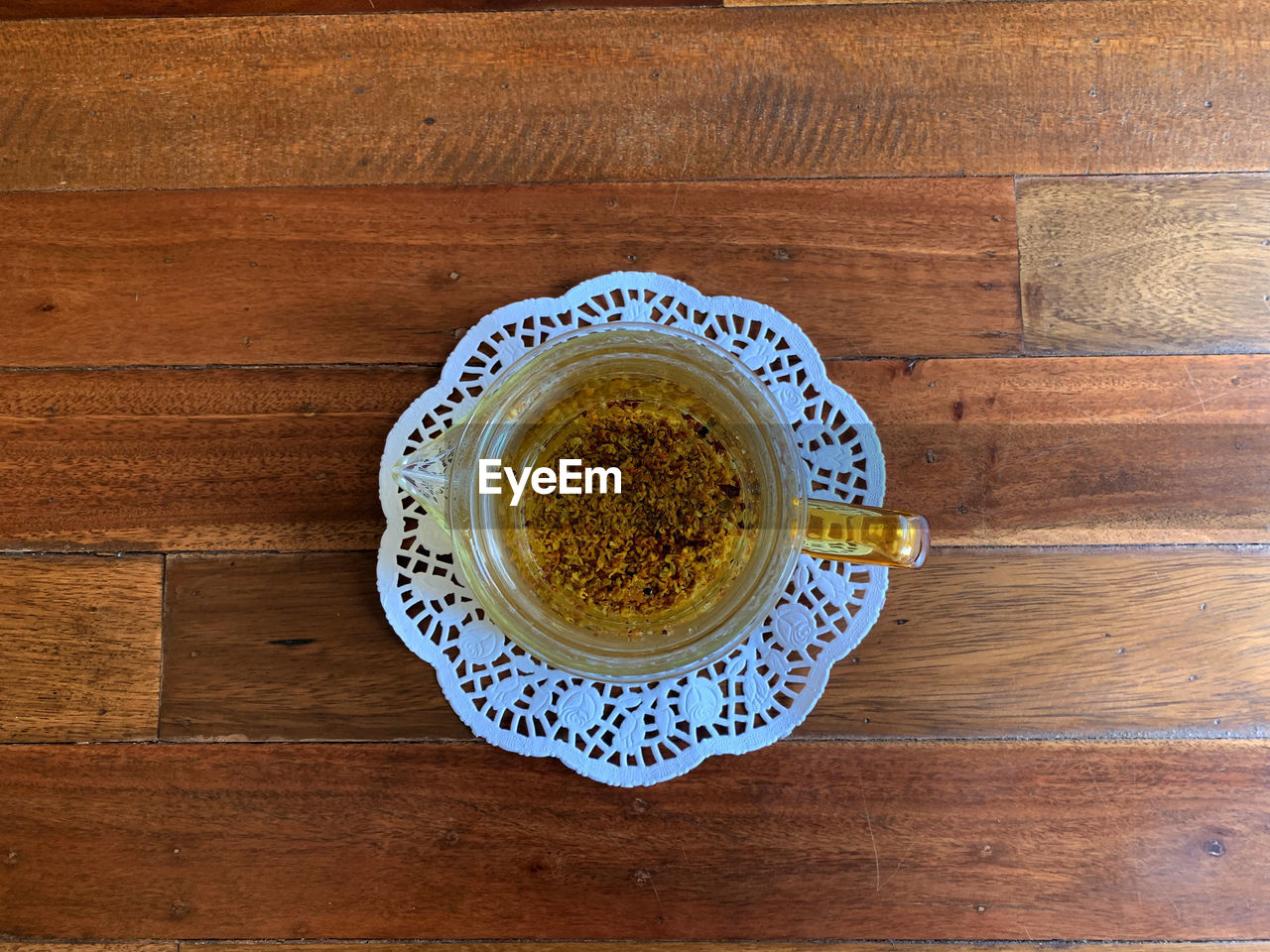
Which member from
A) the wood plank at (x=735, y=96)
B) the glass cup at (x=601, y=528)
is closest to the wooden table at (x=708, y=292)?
the wood plank at (x=735, y=96)

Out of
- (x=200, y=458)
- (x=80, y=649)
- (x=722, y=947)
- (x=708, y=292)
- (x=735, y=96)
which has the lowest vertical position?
(x=722, y=947)

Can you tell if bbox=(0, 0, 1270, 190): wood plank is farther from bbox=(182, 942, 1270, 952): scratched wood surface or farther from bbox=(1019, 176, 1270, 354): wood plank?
bbox=(182, 942, 1270, 952): scratched wood surface

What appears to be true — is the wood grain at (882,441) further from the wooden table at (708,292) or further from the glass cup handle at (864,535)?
the glass cup handle at (864,535)

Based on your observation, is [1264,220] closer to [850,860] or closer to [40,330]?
[850,860]

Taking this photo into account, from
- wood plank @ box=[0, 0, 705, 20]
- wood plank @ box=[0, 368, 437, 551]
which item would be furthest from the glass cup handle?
wood plank @ box=[0, 0, 705, 20]

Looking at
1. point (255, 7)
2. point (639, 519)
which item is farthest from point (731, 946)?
point (255, 7)

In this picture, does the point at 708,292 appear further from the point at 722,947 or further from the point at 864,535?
the point at 722,947

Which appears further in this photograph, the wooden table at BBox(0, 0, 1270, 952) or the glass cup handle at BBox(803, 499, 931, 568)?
the wooden table at BBox(0, 0, 1270, 952)
